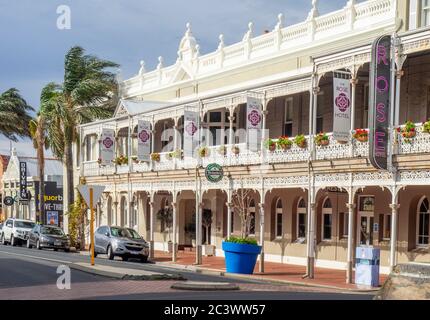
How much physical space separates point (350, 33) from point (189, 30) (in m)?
13.8

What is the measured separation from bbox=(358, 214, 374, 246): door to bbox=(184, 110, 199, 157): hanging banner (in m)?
8.29

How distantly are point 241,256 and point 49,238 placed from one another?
53.5ft

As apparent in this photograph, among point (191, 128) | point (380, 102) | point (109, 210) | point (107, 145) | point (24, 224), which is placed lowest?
point (24, 224)

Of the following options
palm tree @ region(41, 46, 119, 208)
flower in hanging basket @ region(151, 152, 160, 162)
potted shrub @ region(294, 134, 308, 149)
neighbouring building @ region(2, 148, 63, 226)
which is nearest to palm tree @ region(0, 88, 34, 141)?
neighbouring building @ region(2, 148, 63, 226)

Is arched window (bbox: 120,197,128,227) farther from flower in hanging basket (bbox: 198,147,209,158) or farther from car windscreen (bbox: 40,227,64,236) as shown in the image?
flower in hanging basket (bbox: 198,147,209,158)

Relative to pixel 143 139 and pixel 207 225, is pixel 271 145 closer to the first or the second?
pixel 143 139

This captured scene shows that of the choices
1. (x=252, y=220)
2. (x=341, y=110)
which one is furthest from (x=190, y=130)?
(x=341, y=110)

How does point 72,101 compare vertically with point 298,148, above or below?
above

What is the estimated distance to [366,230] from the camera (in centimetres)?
2634

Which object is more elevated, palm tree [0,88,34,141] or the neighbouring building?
palm tree [0,88,34,141]

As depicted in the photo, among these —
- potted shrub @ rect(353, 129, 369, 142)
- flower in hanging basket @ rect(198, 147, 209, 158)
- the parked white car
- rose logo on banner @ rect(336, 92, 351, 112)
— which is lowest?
the parked white car

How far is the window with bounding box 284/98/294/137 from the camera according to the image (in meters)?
30.6

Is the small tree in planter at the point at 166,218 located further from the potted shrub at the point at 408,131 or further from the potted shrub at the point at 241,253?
the potted shrub at the point at 408,131

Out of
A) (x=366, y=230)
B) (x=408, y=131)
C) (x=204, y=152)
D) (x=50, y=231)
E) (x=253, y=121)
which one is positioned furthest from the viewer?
(x=50, y=231)
